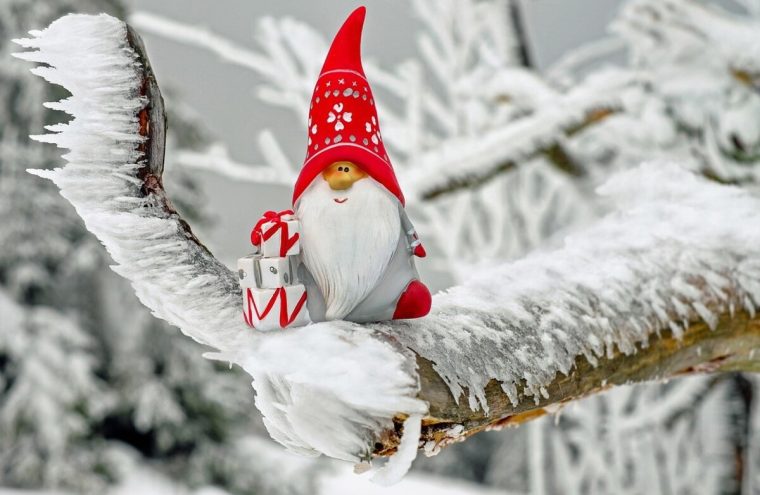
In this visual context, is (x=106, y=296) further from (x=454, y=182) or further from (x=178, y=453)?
(x=454, y=182)

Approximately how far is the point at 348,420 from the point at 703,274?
13.8 inches

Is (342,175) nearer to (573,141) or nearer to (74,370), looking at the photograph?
(573,141)

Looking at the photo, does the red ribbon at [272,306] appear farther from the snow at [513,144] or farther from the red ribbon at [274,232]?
the snow at [513,144]

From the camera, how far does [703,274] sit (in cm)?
57

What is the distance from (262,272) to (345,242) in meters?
0.05

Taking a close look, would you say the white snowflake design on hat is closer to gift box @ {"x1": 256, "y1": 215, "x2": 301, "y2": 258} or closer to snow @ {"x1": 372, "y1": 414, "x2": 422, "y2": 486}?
gift box @ {"x1": 256, "y1": 215, "x2": 301, "y2": 258}

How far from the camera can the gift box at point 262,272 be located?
1.32ft

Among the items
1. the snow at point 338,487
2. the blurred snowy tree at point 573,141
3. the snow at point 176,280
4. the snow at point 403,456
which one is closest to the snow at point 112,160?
the snow at point 176,280

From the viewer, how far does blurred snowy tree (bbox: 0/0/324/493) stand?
2707mm

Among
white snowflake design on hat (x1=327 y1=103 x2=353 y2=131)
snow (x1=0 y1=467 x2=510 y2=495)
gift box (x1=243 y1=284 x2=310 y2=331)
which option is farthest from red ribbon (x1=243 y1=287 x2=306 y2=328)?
snow (x1=0 y1=467 x2=510 y2=495)

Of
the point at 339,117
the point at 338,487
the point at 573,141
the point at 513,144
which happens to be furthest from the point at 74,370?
the point at 339,117

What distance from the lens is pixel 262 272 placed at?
0.41 metres

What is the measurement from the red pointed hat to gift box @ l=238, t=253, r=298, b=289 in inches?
2.6

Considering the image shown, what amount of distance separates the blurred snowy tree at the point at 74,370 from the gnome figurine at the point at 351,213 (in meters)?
2.44
